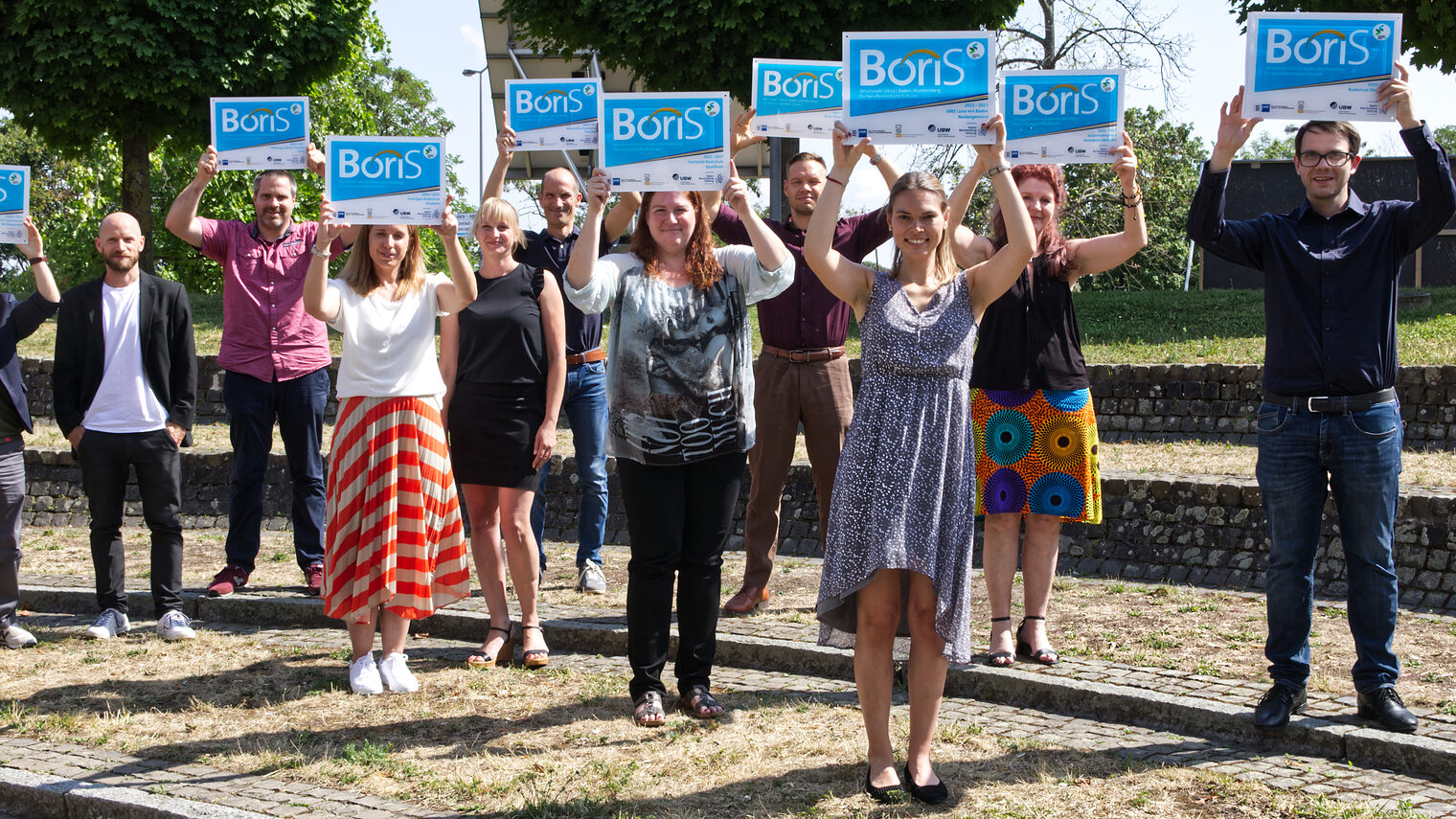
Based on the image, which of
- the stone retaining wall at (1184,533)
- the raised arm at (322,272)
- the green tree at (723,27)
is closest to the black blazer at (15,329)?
the raised arm at (322,272)

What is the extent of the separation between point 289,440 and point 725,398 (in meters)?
3.77

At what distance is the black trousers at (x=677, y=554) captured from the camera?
5418 millimetres

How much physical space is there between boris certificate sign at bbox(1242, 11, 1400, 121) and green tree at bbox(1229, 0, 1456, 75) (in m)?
11.8

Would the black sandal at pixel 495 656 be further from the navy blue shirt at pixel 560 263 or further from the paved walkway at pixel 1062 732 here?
the navy blue shirt at pixel 560 263

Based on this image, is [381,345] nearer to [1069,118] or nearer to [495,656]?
[495,656]

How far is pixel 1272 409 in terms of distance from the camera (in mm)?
5312

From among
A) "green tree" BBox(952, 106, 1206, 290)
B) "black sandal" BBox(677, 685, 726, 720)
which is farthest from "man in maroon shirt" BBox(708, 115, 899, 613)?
"green tree" BBox(952, 106, 1206, 290)

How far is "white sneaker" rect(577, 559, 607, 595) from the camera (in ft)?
26.8

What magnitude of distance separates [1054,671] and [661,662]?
1.78 meters

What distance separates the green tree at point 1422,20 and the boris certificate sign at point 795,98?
11.4m

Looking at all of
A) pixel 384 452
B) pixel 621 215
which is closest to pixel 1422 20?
pixel 621 215

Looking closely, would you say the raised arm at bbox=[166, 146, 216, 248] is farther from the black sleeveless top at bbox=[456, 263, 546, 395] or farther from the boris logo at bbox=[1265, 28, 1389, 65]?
the boris logo at bbox=[1265, 28, 1389, 65]

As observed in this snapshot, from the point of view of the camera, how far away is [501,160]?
245 inches

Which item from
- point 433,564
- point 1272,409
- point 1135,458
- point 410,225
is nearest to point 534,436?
point 433,564
